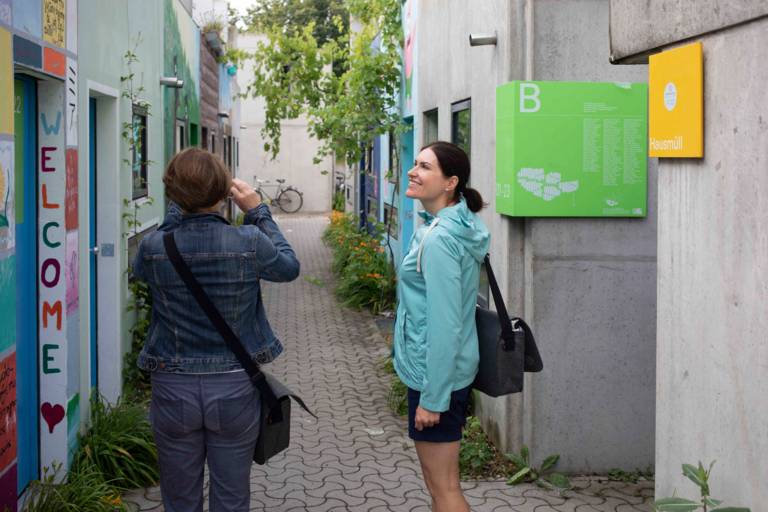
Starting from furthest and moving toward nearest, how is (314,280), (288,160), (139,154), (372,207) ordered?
(288,160) → (372,207) → (314,280) → (139,154)

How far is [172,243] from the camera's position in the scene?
3457 millimetres

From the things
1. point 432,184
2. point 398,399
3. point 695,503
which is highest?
point 432,184

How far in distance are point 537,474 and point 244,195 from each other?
2.81 m

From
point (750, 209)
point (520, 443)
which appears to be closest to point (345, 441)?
point (520, 443)

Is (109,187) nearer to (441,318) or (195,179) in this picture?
(195,179)

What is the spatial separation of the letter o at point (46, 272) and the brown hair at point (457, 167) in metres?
2.07

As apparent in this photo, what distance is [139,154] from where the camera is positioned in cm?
820

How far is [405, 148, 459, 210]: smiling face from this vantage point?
396cm

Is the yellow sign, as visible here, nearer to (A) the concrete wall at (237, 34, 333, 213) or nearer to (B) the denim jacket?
(B) the denim jacket

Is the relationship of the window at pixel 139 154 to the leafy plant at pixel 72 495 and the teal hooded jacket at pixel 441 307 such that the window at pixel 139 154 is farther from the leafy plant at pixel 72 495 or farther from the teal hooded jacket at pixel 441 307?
the teal hooded jacket at pixel 441 307

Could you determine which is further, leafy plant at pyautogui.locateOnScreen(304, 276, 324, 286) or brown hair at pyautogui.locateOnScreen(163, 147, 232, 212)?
leafy plant at pyautogui.locateOnScreen(304, 276, 324, 286)

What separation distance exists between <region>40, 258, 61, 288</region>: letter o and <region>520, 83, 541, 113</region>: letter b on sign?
249cm

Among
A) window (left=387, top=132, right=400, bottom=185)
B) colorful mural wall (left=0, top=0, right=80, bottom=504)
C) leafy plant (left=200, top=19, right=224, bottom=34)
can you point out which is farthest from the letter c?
leafy plant (left=200, top=19, right=224, bottom=34)

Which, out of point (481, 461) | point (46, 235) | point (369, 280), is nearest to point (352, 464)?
point (481, 461)
